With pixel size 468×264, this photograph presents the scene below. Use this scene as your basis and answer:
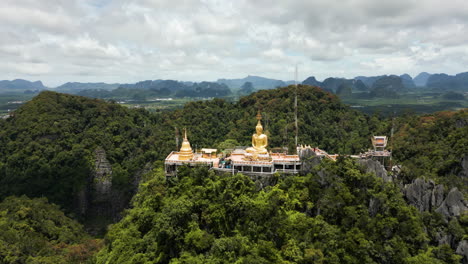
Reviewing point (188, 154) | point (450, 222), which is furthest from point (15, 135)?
point (450, 222)

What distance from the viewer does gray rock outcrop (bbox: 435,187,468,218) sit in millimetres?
23500

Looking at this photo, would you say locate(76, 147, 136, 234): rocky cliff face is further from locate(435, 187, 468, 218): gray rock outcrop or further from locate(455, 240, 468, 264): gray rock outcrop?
locate(455, 240, 468, 264): gray rock outcrop

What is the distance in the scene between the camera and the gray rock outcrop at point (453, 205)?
23.5 m

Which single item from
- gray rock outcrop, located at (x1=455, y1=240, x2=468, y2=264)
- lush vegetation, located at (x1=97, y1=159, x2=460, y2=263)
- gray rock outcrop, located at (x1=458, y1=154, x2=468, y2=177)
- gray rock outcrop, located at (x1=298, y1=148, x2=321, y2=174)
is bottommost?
gray rock outcrop, located at (x1=455, y1=240, x2=468, y2=264)

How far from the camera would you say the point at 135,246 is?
2231 centimetres

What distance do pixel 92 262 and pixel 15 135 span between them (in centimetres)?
3365

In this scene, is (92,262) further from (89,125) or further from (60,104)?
(60,104)

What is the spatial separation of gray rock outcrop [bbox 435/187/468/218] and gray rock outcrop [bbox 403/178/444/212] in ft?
2.21

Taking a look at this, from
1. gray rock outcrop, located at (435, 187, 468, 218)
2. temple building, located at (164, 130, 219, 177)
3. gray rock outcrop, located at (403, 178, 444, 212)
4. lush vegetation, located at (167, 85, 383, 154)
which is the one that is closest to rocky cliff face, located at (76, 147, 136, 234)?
lush vegetation, located at (167, 85, 383, 154)

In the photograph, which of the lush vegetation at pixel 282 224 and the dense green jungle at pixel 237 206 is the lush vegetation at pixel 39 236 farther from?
the lush vegetation at pixel 282 224

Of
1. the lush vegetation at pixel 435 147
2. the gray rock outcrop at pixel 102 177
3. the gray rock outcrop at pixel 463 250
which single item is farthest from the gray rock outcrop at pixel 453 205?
the gray rock outcrop at pixel 102 177

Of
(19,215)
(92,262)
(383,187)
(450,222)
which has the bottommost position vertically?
(92,262)

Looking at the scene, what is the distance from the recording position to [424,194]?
82.6 feet

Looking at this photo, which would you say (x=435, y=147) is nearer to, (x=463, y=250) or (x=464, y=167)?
(x=464, y=167)
